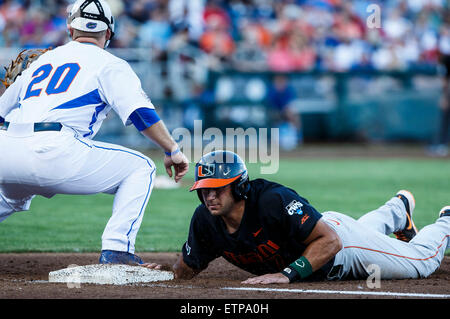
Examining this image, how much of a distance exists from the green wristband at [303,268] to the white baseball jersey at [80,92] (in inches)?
55.1

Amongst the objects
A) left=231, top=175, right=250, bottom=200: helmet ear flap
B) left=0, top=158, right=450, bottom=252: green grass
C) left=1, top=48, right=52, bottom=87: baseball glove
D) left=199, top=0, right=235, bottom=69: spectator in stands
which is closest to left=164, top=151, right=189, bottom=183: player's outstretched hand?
left=231, top=175, right=250, bottom=200: helmet ear flap

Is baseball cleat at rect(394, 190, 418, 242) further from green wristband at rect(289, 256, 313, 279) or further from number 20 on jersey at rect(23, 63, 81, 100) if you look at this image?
number 20 on jersey at rect(23, 63, 81, 100)

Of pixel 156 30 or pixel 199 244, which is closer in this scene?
pixel 199 244

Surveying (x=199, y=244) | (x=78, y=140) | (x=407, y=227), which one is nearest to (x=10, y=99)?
(x=78, y=140)

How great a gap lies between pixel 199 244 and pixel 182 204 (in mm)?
4904

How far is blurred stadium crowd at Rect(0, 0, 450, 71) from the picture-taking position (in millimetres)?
17047

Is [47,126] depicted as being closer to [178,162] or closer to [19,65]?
[178,162]

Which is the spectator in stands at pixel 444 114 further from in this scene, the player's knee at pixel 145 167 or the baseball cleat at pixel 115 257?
the baseball cleat at pixel 115 257

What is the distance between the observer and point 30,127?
4.55 m

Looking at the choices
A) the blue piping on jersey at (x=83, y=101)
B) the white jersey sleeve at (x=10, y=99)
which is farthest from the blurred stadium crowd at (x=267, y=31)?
the blue piping on jersey at (x=83, y=101)

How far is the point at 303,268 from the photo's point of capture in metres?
4.50

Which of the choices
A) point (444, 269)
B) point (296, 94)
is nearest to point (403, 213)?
point (444, 269)

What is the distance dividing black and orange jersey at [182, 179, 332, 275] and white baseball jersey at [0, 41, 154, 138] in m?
0.91
